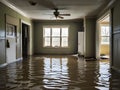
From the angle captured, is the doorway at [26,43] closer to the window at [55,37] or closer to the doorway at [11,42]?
the window at [55,37]

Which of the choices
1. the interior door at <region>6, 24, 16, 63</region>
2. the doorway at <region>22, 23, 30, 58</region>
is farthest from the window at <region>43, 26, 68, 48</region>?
the interior door at <region>6, 24, 16, 63</region>

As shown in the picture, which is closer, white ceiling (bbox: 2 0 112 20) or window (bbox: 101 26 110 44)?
white ceiling (bbox: 2 0 112 20)

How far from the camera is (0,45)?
7801 mm

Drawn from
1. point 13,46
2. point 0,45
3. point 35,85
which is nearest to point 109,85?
point 35,85

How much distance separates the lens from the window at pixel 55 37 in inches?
627

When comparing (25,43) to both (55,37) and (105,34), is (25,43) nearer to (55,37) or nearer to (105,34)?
(55,37)

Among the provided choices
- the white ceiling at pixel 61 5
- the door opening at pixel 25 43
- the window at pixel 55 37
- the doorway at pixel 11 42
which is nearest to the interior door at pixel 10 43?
the doorway at pixel 11 42

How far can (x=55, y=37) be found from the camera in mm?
16031

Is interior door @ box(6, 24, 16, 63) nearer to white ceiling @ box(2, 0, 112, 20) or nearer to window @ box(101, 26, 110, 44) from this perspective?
white ceiling @ box(2, 0, 112, 20)

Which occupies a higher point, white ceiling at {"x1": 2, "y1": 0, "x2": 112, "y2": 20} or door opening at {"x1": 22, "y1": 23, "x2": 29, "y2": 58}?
white ceiling at {"x1": 2, "y1": 0, "x2": 112, "y2": 20}

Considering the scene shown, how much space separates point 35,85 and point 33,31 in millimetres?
11240

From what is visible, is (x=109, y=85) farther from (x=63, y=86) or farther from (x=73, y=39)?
(x=73, y=39)

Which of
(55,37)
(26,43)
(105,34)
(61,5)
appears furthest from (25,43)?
(105,34)

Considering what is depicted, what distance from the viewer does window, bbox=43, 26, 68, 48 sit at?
52.3 ft
